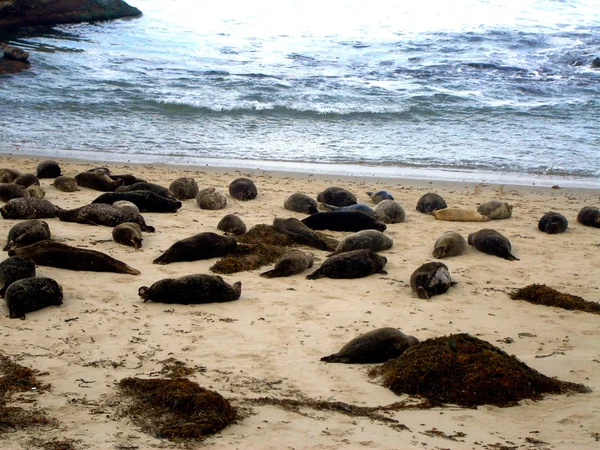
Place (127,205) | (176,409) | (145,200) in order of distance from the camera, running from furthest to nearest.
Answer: (145,200), (127,205), (176,409)

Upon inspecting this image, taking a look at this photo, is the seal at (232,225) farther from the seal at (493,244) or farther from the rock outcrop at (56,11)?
the rock outcrop at (56,11)

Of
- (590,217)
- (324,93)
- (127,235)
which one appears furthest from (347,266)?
(324,93)

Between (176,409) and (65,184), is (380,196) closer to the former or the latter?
(65,184)

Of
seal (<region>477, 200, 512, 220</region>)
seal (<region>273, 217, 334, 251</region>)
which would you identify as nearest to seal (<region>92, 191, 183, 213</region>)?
seal (<region>273, 217, 334, 251</region>)

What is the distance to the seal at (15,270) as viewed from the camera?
5.74 metres

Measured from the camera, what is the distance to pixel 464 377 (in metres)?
4.32

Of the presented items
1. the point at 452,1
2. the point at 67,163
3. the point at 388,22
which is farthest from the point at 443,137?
the point at 452,1

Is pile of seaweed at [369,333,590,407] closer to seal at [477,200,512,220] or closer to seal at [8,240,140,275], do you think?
seal at [8,240,140,275]

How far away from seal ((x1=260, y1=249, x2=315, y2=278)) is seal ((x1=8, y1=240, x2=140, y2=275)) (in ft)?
3.88

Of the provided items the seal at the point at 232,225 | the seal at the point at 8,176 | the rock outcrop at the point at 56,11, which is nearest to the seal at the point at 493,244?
the seal at the point at 232,225

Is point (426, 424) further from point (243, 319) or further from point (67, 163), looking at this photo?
point (67, 163)

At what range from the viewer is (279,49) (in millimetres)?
25109

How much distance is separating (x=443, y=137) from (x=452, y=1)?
2315cm

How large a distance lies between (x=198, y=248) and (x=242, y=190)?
2.74 metres
